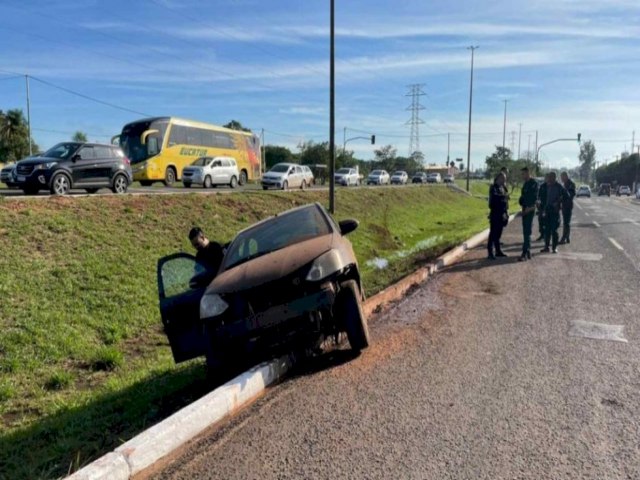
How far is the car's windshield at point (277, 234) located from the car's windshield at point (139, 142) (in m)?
22.0

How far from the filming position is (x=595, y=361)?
4.97m

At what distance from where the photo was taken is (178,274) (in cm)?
555

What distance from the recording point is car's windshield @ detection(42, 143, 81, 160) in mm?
14383

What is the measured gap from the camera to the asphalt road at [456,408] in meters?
3.26

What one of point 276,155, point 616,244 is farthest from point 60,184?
point 276,155

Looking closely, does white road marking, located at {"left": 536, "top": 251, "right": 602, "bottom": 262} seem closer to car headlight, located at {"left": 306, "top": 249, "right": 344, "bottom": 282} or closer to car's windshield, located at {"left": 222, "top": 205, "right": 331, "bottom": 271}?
car's windshield, located at {"left": 222, "top": 205, "right": 331, "bottom": 271}

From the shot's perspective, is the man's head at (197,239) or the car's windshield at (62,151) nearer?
the man's head at (197,239)

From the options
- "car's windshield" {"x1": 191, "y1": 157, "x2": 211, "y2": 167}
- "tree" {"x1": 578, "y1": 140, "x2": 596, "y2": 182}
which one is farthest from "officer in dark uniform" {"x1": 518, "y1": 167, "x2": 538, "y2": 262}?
"tree" {"x1": 578, "y1": 140, "x2": 596, "y2": 182}

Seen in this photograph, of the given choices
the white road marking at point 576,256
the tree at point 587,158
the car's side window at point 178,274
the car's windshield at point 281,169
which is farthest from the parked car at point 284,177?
the tree at point 587,158

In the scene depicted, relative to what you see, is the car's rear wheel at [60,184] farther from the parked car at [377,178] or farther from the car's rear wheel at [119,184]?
the parked car at [377,178]

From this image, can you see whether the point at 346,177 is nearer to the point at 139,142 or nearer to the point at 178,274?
the point at 139,142

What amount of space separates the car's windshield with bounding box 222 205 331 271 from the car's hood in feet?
0.82

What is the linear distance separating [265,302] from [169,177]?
2465 centimetres

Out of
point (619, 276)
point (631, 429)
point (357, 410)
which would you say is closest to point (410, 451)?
point (357, 410)
